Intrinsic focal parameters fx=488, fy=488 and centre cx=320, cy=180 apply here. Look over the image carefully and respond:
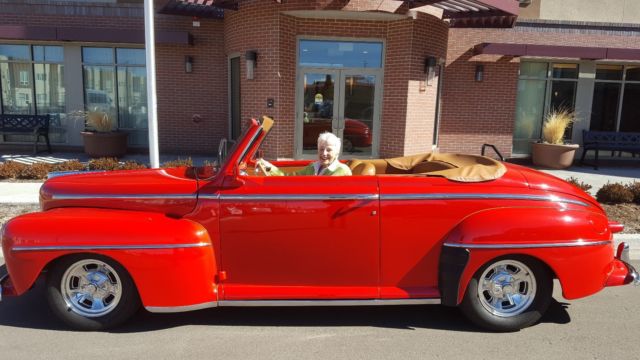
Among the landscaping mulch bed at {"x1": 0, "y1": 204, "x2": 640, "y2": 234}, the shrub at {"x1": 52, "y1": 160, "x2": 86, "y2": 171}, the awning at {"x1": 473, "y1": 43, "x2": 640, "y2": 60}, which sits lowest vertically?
the landscaping mulch bed at {"x1": 0, "y1": 204, "x2": 640, "y2": 234}

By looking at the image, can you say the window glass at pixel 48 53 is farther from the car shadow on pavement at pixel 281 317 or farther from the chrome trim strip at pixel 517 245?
the chrome trim strip at pixel 517 245

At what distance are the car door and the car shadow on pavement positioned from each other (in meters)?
0.39

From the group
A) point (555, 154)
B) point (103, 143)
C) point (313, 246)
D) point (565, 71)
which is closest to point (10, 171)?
point (103, 143)

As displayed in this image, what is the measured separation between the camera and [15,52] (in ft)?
42.1

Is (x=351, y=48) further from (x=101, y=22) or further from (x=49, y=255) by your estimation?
(x=49, y=255)

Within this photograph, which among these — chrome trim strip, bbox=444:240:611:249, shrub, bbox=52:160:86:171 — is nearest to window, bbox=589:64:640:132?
chrome trim strip, bbox=444:240:611:249

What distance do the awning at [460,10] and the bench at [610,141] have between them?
171 inches

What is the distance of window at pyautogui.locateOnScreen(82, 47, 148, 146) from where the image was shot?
12.7 metres

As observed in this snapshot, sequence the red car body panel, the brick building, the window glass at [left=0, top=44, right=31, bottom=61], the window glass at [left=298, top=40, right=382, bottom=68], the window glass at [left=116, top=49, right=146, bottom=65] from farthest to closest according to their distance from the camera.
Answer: the window glass at [left=0, top=44, right=31, bottom=61] < the window glass at [left=116, top=49, right=146, bottom=65] < the window glass at [left=298, top=40, right=382, bottom=68] < the brick building < the red car body panel

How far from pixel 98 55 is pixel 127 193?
10.6m

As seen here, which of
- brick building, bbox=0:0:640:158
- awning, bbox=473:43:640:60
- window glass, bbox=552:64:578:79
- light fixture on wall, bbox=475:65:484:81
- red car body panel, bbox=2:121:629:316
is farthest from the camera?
window glass, bbox=552:64:578:79

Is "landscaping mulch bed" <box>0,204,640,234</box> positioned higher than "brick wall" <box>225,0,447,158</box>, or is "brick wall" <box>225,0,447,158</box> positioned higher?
"brick wall" <box>225,0,447,158</box>

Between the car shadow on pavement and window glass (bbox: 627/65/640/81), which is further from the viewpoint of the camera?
window glass (bbox: 627/65/640/81)

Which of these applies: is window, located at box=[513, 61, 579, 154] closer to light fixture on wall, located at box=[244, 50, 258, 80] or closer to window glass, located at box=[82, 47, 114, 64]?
light fixture on wall, located at box=[244, 50, 258, 80]
